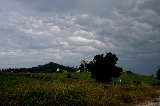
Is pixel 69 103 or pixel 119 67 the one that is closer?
pixel 69 103

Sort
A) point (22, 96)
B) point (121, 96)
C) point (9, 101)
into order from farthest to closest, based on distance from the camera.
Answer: point (121, 96)
point (22, 96)
point (9, 101)

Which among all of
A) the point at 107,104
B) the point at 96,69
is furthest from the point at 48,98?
the point at 96,69

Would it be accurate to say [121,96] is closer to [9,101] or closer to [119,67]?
[9,101]

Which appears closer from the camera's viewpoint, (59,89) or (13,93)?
(13,93)

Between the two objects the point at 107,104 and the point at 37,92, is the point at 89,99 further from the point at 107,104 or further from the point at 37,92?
the point at 37,92

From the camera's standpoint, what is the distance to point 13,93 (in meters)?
21.7

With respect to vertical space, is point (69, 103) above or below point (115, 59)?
below

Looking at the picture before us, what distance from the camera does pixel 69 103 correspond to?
22.0 m

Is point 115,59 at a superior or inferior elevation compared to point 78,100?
superior

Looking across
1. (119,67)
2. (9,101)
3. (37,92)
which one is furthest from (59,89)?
(119,67)

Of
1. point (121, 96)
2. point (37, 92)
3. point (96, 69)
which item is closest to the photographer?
point (37, 92)

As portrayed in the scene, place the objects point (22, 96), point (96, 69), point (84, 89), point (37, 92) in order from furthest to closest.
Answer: point (96, 69), point (84, 89), point (37, 92), point (22, 96)

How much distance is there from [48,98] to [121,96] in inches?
395

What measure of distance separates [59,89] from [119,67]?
48052 millimetres
